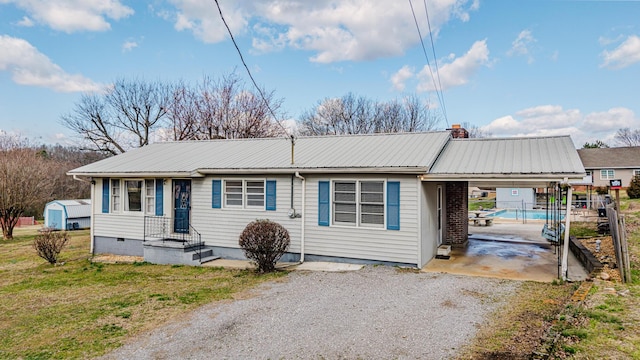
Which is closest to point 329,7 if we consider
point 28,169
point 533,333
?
point 533,333

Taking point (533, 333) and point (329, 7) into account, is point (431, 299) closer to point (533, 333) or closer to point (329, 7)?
point (533, 333)

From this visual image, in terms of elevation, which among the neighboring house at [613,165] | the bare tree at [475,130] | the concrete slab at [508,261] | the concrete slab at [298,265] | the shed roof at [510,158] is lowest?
the concrete slab at [298,265]

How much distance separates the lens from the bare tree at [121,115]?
1087 inches

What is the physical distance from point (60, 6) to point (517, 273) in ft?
41.9

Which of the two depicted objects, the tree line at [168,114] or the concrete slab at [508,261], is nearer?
the concrete slab at [508,261]

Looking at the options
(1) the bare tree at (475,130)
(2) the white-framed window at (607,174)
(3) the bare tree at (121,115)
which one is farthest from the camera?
(1) the bare tree at (475,130)

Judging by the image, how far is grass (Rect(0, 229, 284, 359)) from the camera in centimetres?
527

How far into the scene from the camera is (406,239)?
9.12 m

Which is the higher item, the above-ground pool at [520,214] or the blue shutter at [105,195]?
the blue shutter at [105,195]

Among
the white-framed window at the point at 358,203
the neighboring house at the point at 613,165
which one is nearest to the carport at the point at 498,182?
the white-framed window at the point at 358,203

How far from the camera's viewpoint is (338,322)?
18.4 ft

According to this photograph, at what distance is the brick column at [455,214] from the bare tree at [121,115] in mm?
23988

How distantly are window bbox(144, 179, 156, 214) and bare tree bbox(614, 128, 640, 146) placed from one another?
227 ft

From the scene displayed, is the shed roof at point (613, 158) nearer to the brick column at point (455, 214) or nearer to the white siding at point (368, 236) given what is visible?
the brick column at point (455, 214)
